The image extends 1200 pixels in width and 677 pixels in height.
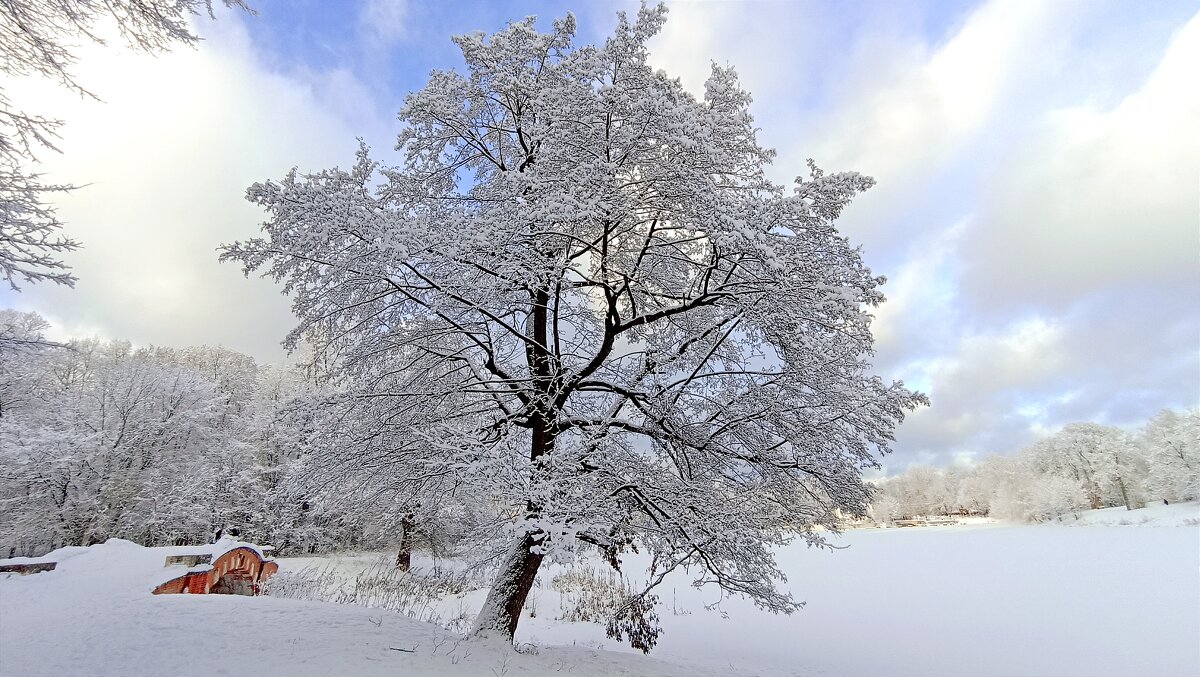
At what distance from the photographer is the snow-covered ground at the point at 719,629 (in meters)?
4.77

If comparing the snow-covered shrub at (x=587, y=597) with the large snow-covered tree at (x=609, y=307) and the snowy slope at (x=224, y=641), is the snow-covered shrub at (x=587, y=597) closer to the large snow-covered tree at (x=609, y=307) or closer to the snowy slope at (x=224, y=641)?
the snowy slope at (x=224, y=641)

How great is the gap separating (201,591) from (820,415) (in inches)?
435

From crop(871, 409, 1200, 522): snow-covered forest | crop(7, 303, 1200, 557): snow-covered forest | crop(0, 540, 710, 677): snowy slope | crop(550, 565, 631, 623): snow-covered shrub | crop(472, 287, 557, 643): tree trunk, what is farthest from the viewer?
crop(871, 409, 1200, 522): snow-covered forest

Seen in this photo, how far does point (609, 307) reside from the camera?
5871 mm

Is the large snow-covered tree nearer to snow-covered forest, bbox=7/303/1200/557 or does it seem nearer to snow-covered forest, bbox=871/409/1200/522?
snow-covered forest, bbox=7/303/1200/557

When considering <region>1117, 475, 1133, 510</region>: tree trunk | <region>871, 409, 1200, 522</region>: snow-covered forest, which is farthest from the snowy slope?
<region>1117, 475, 1133, 510</region>: tree trunk

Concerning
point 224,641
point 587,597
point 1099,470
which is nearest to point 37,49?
point 224,641

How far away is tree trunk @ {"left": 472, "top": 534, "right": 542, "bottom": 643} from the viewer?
237 inches

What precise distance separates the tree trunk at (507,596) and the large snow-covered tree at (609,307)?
25mm

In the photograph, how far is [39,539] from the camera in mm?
17094

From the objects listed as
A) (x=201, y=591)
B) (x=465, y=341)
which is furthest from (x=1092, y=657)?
(x=201, y=591)

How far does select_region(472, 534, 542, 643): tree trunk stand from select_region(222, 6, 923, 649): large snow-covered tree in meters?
0.02

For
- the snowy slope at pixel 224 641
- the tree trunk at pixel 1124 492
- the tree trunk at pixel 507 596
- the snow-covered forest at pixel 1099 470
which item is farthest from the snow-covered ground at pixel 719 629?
the tree trunk at pixel 1124 492

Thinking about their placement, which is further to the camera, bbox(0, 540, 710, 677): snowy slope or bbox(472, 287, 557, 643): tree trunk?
bbox(472, 287, 557, 643): tree trunk
